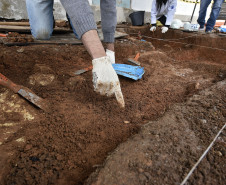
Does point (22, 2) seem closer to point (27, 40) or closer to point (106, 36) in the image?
point (27, 40)

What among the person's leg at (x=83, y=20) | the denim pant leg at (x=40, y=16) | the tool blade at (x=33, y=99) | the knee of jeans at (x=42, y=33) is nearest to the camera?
the person's leg at (x=83, y=20)

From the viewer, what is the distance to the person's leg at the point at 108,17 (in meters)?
1.95

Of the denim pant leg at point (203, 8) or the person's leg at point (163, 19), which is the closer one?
the denim pant leg at point (203, 8)

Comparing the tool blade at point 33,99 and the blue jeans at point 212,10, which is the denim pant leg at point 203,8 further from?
the tool blade at point 33,99

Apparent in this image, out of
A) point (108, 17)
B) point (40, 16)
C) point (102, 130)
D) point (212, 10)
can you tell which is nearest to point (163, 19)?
point (212, 10)

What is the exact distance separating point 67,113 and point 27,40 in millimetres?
1961

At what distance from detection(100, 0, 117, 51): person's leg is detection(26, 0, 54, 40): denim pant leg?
0.77 m

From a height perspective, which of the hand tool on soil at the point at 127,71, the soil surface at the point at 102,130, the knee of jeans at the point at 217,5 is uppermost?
the knee of jeans at the point at 217,5

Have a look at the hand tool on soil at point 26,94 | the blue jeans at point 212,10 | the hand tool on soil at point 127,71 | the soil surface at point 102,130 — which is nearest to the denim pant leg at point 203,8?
the blue jeans at point 212,10

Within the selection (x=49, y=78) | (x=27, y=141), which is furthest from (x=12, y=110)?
(x=49, y=78)

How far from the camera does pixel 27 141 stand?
1.03 meters

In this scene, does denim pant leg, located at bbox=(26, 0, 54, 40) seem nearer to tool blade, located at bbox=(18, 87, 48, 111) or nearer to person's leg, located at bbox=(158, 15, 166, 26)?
tool blade, located at bbox=(18, 87, 48, 111)

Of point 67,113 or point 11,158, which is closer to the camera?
point 11,158

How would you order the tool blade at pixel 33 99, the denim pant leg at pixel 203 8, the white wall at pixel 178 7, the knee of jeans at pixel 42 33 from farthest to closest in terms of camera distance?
the white wall at pixel 178 7 < the denim pant leg at pixel 203 8 < the knee of jeans at pixel 42 33 < the tool blade at pixel 33 99
